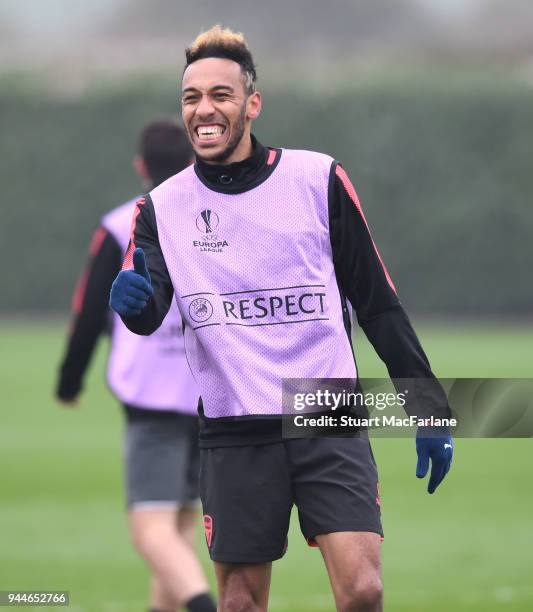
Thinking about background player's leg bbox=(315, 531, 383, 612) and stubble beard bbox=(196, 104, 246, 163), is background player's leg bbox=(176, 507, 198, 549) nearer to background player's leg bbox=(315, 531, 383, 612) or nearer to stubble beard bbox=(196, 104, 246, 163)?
background player's leg bbox=(315, 531, 383, 612)

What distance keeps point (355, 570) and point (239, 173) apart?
1334 mm

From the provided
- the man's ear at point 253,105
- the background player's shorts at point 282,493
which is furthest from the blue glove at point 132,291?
the man's ear at point 253,105

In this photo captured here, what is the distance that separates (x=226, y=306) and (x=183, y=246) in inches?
9.9

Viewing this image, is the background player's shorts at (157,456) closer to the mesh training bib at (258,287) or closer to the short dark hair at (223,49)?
the mesh training bib at (258,287)

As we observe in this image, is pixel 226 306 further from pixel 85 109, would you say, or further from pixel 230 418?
pixel 85 109

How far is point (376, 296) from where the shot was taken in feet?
15.7

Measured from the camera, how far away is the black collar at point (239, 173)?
4.84m

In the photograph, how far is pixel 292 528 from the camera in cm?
1016

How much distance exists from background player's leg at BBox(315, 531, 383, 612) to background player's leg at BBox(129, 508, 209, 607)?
1761 millimetres

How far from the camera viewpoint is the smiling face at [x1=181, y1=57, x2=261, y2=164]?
189 inches

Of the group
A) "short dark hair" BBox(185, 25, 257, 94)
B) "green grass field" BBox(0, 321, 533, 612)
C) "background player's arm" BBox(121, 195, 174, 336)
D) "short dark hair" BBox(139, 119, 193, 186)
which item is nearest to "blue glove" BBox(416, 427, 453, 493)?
"background player's arm" BBox(121, 195, 174, 336)

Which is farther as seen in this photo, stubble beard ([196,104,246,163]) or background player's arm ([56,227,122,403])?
background player's arm ([56,227,122,403])

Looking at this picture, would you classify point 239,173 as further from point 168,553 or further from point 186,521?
point 186,521

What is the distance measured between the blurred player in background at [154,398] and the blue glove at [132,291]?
1.91 metres
